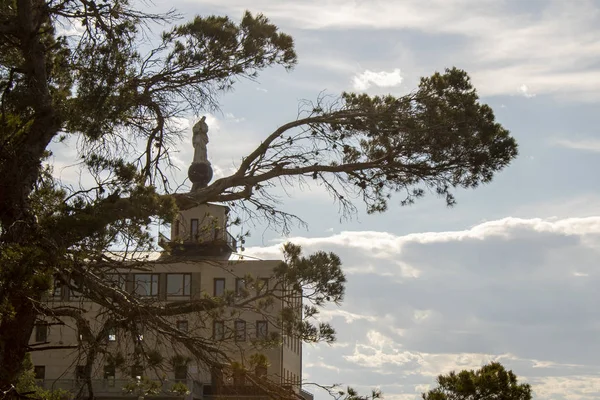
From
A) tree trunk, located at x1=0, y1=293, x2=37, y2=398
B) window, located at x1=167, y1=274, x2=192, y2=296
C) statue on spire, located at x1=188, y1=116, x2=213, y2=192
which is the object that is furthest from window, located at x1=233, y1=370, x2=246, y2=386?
window, located at x1=167, y1=274, x2=192, y2=296

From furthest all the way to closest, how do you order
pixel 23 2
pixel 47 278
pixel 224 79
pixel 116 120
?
pixel 224 79, pixel 116 120, pixel 23 2, pixel 47 278

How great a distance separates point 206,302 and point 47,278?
10.3ft

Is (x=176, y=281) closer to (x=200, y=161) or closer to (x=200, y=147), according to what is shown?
(x=200, y=161)

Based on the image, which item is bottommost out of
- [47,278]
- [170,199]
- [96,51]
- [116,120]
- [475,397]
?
[475,397]

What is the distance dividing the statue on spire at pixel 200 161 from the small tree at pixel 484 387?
33849 mm

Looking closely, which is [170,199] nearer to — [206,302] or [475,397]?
[206,302]

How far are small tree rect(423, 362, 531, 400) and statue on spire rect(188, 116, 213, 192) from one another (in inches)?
1333

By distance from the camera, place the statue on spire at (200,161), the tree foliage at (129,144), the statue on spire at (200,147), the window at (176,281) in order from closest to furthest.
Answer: the tree foliage at (129,144)
the statue on spire at (200,161)
the statue on spire at (200,147)
the window at (176,281)

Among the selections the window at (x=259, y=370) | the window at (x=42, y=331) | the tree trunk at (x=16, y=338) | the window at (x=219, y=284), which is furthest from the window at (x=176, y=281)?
the tree trunk at (x=16, y=338)

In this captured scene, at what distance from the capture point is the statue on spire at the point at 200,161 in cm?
4826

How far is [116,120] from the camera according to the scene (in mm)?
12758

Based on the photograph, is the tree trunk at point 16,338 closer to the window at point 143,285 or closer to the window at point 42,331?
the window at point 42,331

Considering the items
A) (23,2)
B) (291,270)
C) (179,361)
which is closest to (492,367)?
(291,270)

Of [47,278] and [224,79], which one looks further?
[224,79]
